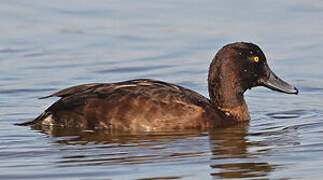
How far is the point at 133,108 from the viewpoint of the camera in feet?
30.6

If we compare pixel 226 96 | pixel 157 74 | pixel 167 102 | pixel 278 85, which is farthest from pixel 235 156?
pixel 157 74

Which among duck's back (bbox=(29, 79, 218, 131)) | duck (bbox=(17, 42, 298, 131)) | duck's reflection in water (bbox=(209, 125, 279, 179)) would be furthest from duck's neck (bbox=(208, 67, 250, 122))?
duck's reflection in water (bbox=(209, 125, 279, 179))

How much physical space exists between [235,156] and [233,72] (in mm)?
2148

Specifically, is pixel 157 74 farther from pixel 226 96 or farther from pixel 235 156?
pixel 235 156

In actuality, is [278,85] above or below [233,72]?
below

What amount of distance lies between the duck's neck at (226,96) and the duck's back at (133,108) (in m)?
0.22

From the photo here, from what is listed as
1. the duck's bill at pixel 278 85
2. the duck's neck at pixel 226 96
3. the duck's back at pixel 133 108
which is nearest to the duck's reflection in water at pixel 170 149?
the duck's back at pixel 133 108

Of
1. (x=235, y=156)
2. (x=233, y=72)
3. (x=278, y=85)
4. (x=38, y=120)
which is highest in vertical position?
(x=233, y=72)

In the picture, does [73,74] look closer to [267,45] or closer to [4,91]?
[4,91]

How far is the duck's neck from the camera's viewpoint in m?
9.80

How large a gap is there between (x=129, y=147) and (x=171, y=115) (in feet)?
3.53

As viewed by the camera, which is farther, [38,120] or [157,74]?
[157,74]

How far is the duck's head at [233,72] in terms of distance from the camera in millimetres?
9750

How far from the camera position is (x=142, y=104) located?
9305mm
